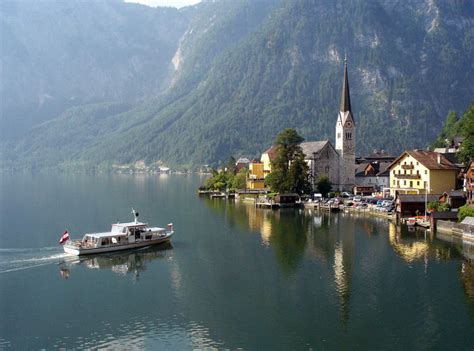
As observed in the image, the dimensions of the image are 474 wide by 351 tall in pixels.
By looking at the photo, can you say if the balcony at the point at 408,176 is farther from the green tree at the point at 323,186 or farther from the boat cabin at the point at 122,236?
the boat cabin at the point at 122,236

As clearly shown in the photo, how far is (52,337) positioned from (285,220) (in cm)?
5478

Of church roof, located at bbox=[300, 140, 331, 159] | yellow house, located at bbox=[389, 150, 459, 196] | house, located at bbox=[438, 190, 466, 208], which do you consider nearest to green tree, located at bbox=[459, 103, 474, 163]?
yellow house, located at bbox=[389, 150, 459, 196]

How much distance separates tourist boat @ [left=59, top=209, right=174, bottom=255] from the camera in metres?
60.9

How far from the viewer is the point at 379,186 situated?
12412cm

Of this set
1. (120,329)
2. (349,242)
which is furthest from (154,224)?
(120,329)

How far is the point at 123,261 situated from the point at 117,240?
16.7 ft

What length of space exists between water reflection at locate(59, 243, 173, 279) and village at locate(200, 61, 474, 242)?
34604 millimetres

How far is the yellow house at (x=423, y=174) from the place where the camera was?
3763 inches

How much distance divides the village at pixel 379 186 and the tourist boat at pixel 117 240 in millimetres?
34406

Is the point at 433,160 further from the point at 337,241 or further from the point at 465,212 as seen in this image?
the point at 337,241

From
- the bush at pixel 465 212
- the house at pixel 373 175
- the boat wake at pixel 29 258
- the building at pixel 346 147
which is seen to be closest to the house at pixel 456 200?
the bush at pixel 465 212

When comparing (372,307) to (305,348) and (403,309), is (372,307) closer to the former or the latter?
(403,309)

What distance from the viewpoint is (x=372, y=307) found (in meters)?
43.1

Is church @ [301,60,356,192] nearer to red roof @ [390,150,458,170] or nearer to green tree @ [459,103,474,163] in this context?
red roof @ [390,150,458,170]
